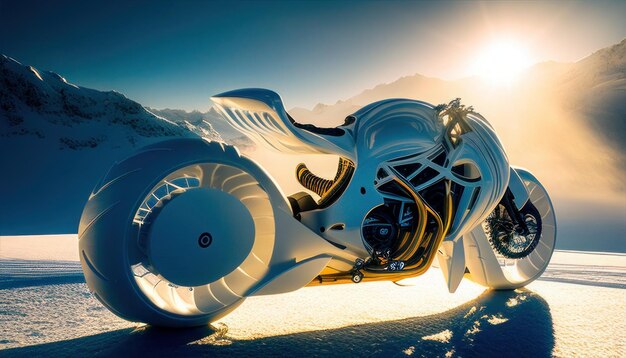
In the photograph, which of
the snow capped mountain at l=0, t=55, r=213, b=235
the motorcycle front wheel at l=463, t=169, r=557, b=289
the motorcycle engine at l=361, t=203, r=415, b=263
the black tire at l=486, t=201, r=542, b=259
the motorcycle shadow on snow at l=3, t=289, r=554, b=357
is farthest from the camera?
the snow capped mountain at l=0, t=55, r=213, b=235

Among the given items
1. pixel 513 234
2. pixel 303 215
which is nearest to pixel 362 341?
pixel 303 215

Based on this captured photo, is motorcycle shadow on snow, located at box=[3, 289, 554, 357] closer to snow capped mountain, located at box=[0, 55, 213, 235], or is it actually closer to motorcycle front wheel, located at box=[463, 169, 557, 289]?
motorcycle front wheel, located at box=[463, 169, 557, 289]

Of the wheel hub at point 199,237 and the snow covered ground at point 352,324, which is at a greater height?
the wheel hub at point 199,237

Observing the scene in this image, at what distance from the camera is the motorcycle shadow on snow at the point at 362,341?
186 cm

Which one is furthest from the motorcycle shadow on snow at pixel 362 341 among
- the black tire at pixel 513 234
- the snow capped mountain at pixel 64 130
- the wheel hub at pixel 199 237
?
the snow capped mountain at pixel 64 130

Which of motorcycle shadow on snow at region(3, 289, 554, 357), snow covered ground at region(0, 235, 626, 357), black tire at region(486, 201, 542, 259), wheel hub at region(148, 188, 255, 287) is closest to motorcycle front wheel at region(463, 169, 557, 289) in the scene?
black tire at region(486, 201, 542, 259)

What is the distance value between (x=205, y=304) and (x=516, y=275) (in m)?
3.10

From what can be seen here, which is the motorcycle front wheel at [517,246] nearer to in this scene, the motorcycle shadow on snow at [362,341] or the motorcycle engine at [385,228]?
the motorcycle shadow on snow at [362,341]

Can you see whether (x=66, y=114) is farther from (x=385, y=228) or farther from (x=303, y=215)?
(x=385, y=228)

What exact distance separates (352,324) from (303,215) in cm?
87

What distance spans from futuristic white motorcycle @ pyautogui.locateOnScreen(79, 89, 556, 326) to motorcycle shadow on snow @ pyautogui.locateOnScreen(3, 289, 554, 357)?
16 cm

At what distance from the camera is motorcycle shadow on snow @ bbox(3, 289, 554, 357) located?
6.09 feet

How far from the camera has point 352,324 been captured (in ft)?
7.76

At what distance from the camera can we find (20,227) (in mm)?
12445
